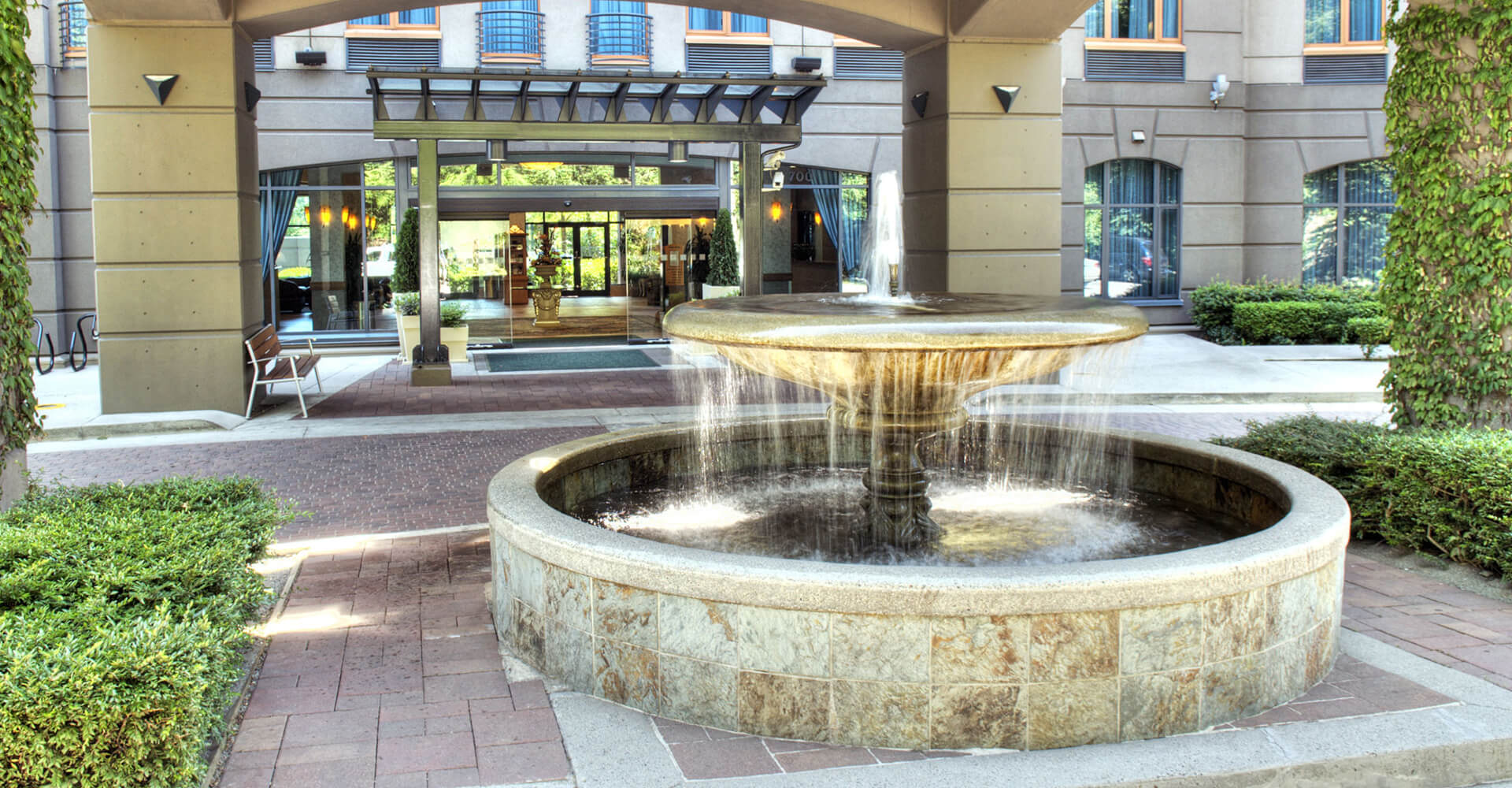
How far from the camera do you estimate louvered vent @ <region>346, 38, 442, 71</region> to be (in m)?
19.1

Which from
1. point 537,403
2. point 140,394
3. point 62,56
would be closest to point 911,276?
point 537,403

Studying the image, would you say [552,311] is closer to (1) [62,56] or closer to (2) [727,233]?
(2) [727,233]

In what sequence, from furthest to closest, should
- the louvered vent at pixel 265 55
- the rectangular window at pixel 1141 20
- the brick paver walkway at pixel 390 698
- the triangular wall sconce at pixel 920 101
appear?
1. the rectangular window at pixel 1141 20
2. the louvered vent at pixel 265 55
3. the triangular wall sconce at pixel 920 101
4. the brick paver walkway at pixel 390 698

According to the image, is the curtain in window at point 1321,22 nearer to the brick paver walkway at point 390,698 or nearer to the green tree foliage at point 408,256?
the green tree foliage at point 408,256

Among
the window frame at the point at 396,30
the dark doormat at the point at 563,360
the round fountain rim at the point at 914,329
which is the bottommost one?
the dark doormat at the point at 563,360

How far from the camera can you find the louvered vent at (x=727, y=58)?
789 inches

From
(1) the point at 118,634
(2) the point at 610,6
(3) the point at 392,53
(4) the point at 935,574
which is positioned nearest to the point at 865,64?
(2) the point at 610,6

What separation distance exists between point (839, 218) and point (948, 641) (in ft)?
57.3

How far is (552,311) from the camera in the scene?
73.4ft

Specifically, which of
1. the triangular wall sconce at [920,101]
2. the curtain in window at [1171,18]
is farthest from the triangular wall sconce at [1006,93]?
the curtain in window at [1171,18]

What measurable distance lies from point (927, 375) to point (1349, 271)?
1936cm

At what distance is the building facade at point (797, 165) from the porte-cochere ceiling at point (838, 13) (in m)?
6.49

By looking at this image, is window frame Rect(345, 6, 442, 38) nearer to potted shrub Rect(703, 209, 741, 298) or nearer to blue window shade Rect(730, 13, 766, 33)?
blue window shade Rect(730, 13, 766, 33)

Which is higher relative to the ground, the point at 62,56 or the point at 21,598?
the point at 62,56
